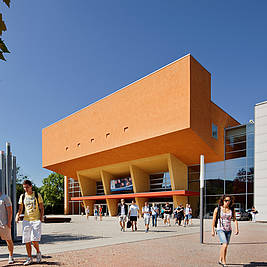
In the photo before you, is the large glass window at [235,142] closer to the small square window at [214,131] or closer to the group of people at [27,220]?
the small square window at [214,131]

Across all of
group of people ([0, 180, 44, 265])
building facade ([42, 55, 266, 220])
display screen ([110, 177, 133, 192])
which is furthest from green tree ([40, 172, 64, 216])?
group of people ([0, 180, 44, 265])

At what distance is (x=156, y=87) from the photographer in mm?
30328

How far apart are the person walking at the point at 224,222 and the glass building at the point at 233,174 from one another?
2391cm

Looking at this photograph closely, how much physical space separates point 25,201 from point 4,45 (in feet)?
17.1

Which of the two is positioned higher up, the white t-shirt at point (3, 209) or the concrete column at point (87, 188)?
the white t-shirt at point (3, 209)

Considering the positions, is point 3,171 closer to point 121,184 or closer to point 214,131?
point 214,131

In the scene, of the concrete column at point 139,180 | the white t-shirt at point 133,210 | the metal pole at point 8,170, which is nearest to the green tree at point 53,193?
the concrete column at point 139,180

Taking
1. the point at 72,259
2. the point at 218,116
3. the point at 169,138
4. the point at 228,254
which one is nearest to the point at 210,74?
the point at 218,116

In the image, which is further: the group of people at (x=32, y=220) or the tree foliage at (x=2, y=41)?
the group of people at (x=32, y=220)

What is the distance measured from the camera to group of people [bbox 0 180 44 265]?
664 centimetres

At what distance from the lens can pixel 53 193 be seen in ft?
206

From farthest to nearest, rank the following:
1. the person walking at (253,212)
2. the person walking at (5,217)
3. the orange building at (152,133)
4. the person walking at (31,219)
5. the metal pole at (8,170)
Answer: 1. the orange building at (152,133)
2. the person walking at (253,212)
3. the metal pole at (8,170)
4. the person walking at (31,219)
5. the person walking at (5,217)

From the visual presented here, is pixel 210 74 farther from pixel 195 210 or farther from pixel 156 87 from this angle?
pixel 195 210

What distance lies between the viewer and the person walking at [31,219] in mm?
6703
